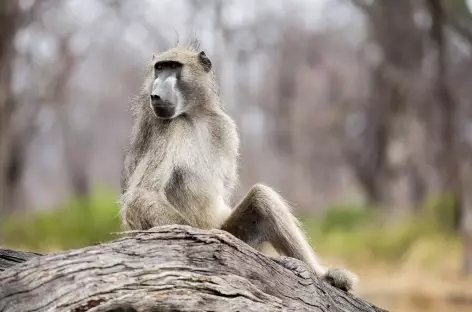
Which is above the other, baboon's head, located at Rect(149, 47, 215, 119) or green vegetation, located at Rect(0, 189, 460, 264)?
green vegetation, located at Rect(0, 189, 460, 264)

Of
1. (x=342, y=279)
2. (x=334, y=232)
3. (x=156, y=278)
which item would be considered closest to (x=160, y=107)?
(x=156, y=278)

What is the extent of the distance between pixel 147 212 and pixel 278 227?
787 mm

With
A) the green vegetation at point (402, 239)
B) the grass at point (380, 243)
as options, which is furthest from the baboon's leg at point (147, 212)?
the green vegetation at point (402, 239)

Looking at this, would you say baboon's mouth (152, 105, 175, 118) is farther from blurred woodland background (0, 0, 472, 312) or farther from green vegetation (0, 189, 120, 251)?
green vegetation (0, 189, 120, 251)

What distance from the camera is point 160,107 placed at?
4457mm

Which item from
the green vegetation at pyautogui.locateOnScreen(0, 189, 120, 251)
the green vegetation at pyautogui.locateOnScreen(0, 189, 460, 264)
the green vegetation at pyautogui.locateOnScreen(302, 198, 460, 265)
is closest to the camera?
the green vegetation at pyautogui.locateOnScreen(0, 189, 120, 251)

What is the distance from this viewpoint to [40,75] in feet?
74.5

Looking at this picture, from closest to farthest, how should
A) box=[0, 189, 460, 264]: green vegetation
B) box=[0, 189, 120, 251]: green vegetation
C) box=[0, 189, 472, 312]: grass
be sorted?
box=[0, 189, 472, 312]: grass, box=[0, 189, 120, 251]: green vegetation, box=[0, 189, 460, 264]: green vegetation

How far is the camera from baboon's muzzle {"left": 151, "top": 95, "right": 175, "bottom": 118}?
4.46 m

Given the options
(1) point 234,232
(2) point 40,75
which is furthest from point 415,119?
(1) point 234,232

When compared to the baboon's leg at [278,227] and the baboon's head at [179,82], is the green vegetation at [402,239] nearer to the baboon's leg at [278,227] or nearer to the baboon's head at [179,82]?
the baboon's head at [179,82]

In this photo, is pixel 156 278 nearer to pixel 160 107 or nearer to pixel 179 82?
pixel 160 107

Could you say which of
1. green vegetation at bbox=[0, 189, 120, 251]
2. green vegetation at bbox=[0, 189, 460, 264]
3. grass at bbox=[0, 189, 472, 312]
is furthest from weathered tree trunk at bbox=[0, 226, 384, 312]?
green vegetation at bbox=[0, 189, 120, 251]

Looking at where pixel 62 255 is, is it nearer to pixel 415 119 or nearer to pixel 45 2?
pixel 45 2
